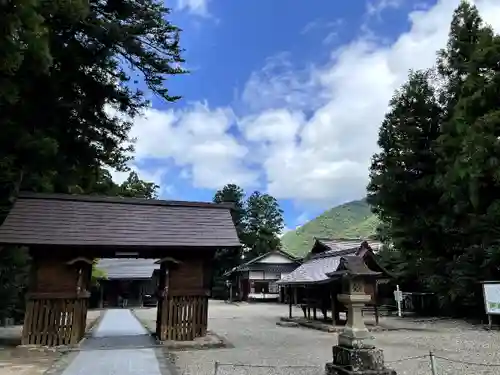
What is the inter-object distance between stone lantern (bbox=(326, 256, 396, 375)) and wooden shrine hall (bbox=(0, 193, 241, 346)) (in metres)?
4.28

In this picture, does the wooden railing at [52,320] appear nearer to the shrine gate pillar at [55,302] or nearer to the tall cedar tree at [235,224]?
the shrine gate pillar at [55,302]

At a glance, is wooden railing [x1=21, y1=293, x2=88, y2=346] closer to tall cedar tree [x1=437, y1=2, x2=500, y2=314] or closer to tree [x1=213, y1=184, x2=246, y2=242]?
tall cedar tree [x1=437, y1=2, x2=500, y2=314]

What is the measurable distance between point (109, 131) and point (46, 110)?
2807mm

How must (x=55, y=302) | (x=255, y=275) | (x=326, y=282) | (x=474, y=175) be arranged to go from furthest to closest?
(x=255, y=275) < (x=474, y=175) < (x=326, y=282) < (x=55, y=302)

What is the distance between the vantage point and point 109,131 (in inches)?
590

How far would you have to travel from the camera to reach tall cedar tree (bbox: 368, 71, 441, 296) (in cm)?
2102

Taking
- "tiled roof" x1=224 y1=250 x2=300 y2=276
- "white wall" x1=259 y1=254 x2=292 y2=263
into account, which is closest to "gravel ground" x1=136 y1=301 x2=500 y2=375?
"tiled roof" x1=224 y1=250 x2=300 y2=276

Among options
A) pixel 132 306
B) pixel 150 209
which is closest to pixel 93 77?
pixel 150 209

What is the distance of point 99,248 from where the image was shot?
10789 millimetres

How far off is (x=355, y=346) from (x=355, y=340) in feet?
0.31

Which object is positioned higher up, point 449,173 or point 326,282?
→ point 449,173

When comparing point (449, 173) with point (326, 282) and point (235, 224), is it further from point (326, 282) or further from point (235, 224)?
point (235, 224)

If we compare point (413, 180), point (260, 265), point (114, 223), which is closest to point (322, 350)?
point (114, 223)

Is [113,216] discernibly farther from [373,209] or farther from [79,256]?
[373,209]
